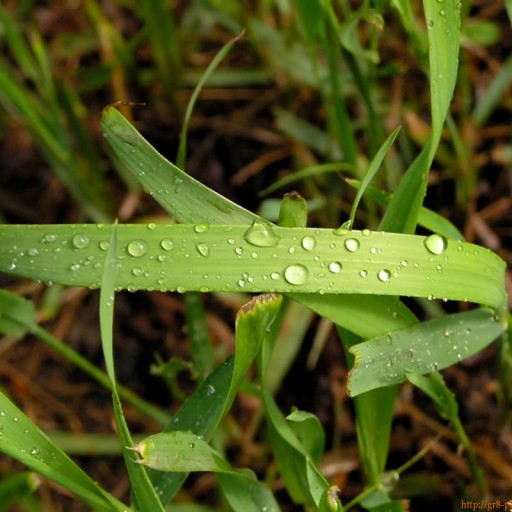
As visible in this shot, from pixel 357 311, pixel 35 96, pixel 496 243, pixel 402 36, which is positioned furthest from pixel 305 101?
pixel 357 311

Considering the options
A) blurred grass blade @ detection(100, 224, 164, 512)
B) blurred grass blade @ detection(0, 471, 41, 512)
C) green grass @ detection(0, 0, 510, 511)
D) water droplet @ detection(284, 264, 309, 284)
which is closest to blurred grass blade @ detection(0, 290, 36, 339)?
green grass @ detection(0, 0, 510, 511)

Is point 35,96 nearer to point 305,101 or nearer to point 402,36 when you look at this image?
point 305,101

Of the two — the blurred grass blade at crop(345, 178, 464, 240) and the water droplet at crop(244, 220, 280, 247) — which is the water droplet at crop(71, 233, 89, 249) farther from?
the blurred grass blade at crop(345, 178, 464, 240)

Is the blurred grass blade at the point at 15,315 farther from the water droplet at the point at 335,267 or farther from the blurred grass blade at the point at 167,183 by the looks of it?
the water droplet at the point at 335,267

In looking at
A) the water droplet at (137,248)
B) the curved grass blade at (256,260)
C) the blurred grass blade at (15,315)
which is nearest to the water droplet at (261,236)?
the curved grass blade at (256,260)

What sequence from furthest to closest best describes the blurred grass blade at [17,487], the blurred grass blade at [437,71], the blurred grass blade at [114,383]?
1. the blurred grass blade at [17,487]
2. the blurred grass blade at [437,71]
3. the blurred grass blade at [114,383]

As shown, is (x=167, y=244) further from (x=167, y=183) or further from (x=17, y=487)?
(x=17, y=487)
